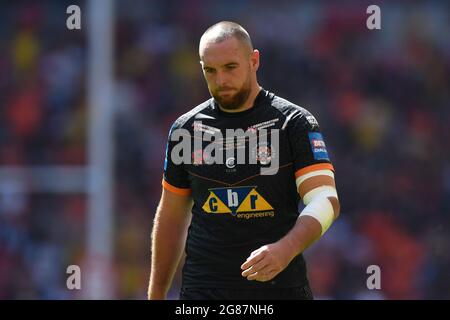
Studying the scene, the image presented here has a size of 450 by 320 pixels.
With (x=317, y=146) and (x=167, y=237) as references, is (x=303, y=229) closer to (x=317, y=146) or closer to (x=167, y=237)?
(x=317, y=146)

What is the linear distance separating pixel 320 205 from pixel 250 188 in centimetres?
34

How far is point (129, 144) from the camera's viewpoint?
998 centimetres

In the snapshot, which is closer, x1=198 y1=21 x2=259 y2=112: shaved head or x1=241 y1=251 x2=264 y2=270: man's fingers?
x1=241 y1=251 x2=264 y2=270: man's fingers

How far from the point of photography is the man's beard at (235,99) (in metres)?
4.23

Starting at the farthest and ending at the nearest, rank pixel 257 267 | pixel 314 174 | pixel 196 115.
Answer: pixel 196 115
pixel 314 174
pixel 257 267

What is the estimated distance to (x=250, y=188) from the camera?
4234mm

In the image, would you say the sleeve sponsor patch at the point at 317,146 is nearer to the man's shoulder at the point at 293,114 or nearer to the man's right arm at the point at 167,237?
the man's shoulder at the point at 293,114

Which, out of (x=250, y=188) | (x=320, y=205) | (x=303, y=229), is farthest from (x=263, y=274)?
(x=250, y=188)

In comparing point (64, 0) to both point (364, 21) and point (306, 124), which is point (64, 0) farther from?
point (306, 124)

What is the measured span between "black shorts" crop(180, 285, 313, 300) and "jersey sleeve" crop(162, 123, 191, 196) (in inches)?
17.9

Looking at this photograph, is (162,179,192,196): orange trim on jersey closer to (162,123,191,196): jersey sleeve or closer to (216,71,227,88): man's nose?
(162,123,191,196): jersey sleeve

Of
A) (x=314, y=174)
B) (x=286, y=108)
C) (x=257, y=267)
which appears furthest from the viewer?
(x=286, y=108)

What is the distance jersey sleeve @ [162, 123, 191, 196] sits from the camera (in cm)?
442

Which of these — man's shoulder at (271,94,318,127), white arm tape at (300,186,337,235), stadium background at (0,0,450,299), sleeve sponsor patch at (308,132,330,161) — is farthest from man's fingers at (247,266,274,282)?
stadium background at (0,0,450,299)
